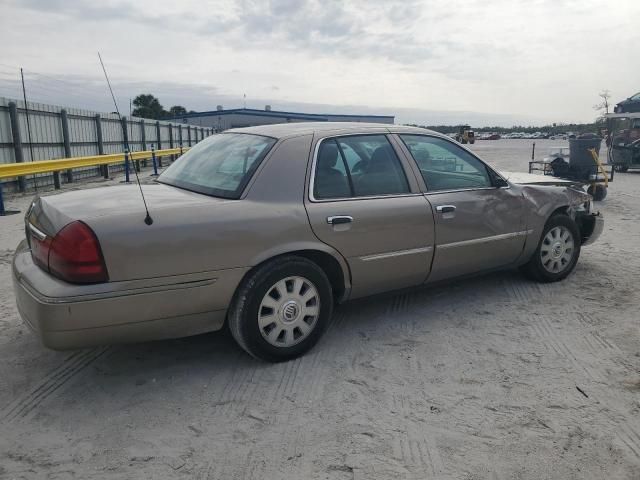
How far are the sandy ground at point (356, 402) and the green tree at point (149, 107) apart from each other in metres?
58.9

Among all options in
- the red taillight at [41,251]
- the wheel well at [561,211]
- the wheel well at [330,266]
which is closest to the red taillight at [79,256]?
the red taillight at [41,251]

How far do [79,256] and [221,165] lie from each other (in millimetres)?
1289

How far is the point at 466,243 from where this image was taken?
13.9ft

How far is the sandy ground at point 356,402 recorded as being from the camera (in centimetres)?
245

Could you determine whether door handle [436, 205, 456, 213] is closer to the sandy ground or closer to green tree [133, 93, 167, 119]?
the sandy ground

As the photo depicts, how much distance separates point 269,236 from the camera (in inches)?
126

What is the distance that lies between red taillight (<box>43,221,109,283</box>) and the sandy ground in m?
0.77

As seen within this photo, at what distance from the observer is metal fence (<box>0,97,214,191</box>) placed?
12195 mm

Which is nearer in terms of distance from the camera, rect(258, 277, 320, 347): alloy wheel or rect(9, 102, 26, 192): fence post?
rect(258, 277, 320, 347): alloy wheel

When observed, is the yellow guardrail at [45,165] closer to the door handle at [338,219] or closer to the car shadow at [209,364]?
the car shadow at [209,364]

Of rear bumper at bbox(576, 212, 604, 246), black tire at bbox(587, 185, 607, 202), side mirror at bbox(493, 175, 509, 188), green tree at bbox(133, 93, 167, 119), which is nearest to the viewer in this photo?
side mirror at bbox(493, 175, 509, 188)

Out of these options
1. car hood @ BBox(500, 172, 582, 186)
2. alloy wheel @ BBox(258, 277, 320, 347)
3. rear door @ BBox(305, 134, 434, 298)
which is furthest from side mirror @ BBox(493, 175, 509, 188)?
alloy wheel @ BBox(258, 277, 320, 347)

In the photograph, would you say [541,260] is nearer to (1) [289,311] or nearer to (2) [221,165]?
(1) [289,311]

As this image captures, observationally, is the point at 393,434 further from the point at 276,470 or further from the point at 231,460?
the point at 231,460
